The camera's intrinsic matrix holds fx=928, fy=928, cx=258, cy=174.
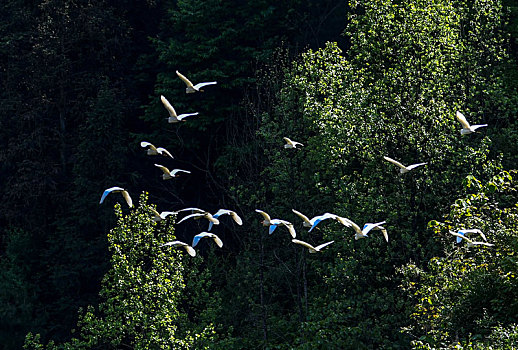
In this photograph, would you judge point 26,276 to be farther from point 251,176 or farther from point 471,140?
point 471,140

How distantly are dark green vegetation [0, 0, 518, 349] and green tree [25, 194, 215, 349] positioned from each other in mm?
96

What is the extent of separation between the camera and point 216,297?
117ft

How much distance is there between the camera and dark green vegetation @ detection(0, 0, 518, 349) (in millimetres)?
29781

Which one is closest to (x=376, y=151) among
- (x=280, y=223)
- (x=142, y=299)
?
(x=142, y=299)

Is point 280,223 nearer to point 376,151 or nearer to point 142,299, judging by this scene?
point 376,151

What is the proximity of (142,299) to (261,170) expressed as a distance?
762 cm

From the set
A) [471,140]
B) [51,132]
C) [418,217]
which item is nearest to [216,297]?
[418,217]

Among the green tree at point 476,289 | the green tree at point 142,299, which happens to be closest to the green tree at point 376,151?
the green tree at point 142,299

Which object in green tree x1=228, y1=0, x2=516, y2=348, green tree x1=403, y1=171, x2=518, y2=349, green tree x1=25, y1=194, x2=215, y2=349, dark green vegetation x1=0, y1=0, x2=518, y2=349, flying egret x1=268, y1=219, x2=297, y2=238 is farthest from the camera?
green tree x1=25, y1=194, x2=215, y2=349

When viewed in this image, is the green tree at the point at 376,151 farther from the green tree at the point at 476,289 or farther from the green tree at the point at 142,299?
the green tree at the point at 476,289

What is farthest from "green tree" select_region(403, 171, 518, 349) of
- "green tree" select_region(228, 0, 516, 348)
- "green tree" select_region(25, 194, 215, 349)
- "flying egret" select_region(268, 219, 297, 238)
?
"green tree" select_region(25, 194, 215, 349)

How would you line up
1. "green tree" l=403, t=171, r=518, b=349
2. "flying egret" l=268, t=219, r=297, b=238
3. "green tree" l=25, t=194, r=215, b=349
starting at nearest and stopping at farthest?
1. "flying egret" l=268, t=219, r=297, b=238
2. "green tree" l=403, t=171, r=518, b=349
3. "green tree" l=25, t=194, r=215, b=349

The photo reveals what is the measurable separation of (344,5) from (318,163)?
1537 centimetres

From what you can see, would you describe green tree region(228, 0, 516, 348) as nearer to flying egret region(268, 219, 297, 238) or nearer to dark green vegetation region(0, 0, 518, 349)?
dark green vegetation region(0, 0, 518, 349)
